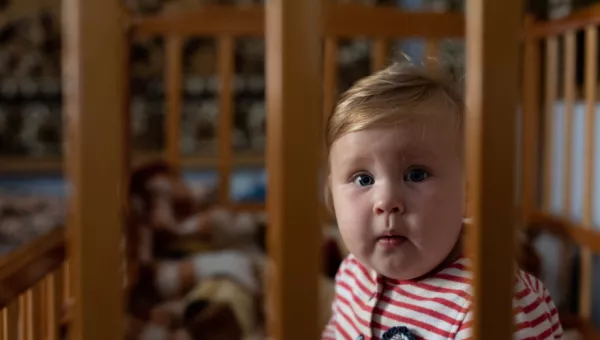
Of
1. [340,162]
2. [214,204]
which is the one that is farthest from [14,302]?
[214,204]

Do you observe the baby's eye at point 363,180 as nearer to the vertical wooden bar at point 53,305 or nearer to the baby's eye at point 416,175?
the baby's eye at point 416,175

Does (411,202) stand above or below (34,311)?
above

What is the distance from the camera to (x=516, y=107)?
56 cm

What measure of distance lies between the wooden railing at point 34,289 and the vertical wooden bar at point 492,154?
20.0 inches

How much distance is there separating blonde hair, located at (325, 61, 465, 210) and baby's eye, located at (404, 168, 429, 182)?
5 cm

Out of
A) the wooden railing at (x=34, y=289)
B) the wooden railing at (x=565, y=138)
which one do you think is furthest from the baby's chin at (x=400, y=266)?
the wooden railing at (x=565, y=138)

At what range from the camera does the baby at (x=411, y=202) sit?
0.68 meters

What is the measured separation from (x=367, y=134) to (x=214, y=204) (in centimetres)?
120

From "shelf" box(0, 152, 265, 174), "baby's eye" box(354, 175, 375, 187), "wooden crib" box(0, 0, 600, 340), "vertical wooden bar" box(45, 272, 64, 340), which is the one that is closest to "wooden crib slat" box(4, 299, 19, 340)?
"vertical wooden bar" box(45, 272, 64, 340)

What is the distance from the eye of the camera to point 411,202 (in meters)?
0.68

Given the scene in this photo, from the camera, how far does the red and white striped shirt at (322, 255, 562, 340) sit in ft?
2.26

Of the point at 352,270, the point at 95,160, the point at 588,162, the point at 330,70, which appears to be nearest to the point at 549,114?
the point at 588,162

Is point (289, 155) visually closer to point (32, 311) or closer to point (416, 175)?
point (416, 175)

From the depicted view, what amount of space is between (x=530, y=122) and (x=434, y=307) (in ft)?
4.12
